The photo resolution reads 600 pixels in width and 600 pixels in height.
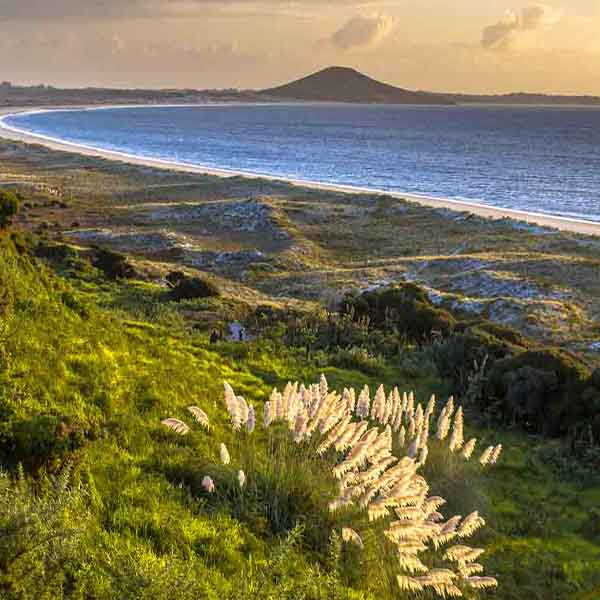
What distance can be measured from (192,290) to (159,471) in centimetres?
1602

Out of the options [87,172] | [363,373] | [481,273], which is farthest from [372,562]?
[87,172]

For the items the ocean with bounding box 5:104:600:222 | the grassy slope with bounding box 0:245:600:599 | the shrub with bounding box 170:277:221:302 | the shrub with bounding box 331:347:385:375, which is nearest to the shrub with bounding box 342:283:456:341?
the shrub with bounding box 331:347:385:375

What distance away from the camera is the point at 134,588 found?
4238mm

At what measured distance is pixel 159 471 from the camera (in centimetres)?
655

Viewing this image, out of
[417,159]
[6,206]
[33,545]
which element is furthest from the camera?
[417,159]

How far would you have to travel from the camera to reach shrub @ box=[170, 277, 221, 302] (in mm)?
22031

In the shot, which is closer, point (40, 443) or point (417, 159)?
point (40, 443)

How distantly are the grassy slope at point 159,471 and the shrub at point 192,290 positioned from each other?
946 centimetres

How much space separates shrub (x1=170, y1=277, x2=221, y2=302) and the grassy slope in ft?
31.0

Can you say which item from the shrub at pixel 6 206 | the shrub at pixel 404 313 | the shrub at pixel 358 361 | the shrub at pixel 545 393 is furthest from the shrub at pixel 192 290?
the shrub at pixel 545 393

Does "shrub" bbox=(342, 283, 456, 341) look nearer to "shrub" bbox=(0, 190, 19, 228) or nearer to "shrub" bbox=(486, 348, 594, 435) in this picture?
"shrub" bbox=(486, 348, 594, 435)

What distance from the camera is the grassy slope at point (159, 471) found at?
512 centimetres

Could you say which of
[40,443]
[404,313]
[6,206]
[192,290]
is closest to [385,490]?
[40,443]

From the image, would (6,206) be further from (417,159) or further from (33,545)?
(417,159)
